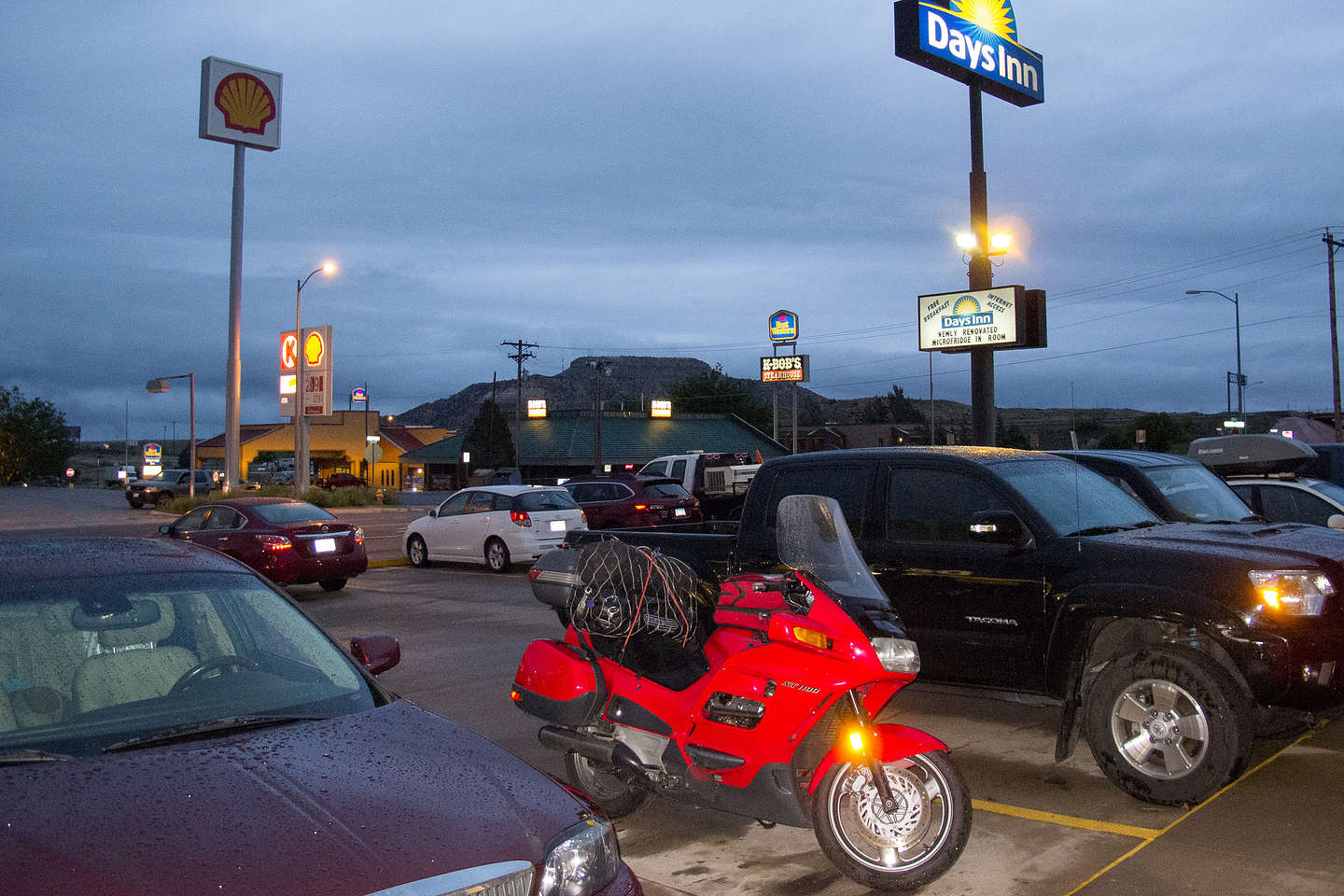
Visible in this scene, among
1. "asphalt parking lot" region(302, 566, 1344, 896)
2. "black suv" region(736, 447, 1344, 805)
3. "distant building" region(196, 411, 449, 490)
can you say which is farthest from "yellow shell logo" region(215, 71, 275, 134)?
"distant building" region(196, 411, 449, 490)

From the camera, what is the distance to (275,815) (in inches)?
103

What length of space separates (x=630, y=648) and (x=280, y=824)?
8.66 feet

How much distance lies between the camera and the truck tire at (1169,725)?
5320 millimetres

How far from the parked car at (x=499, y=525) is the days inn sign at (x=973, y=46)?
9790 millimetres

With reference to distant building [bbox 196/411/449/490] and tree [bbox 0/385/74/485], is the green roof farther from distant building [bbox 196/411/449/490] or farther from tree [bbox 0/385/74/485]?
tree [bbox 0/385/74/485]

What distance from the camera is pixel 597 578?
521 centimetres

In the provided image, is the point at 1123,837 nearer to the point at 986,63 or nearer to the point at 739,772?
the point at 739,772

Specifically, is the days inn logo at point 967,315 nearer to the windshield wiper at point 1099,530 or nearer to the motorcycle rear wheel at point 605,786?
the windshield wiper at point 1099,530

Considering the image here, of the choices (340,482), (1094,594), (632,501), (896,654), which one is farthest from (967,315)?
(340,482)

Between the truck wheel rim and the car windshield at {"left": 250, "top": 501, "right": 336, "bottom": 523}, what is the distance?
12.5 metres

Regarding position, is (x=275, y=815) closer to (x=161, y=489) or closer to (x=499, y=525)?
(x=499, y=525)

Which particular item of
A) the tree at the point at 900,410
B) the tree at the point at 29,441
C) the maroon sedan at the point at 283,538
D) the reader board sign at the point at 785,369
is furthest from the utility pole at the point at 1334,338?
the tree at the point at 29,441

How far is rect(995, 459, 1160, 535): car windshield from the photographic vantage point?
6441 mm

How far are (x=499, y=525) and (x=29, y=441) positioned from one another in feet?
343
